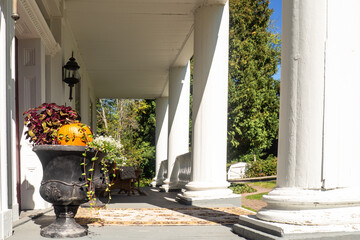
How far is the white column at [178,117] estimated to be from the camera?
1375 centimetres

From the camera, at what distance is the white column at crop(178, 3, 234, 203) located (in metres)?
7.97

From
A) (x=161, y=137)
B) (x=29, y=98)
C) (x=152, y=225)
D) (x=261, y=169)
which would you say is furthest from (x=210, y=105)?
(x=261, y=169)

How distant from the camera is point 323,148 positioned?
12.6 ft

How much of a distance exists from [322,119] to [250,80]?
19227 mm

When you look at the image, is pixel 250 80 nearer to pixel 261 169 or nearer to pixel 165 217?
pixel 261 169

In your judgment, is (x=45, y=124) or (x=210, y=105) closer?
(x=45, y=124)

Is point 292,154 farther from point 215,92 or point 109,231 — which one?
point 215,92

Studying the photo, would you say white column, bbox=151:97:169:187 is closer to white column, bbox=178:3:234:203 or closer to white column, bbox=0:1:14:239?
white column, bbox=178:3:234:203

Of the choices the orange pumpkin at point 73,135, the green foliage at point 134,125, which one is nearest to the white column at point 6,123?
the orange pumpkin at point 73,135

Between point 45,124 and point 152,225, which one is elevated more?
point 45,124

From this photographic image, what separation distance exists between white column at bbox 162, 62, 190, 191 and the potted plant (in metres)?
9.30

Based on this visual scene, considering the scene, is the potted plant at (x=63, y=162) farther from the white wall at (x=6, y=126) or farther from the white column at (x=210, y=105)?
the white column at (x=210, y=105)

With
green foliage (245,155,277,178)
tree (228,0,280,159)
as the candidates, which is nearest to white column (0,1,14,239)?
tree (228,0,280,159)

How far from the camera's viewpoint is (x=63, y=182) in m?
4.26
